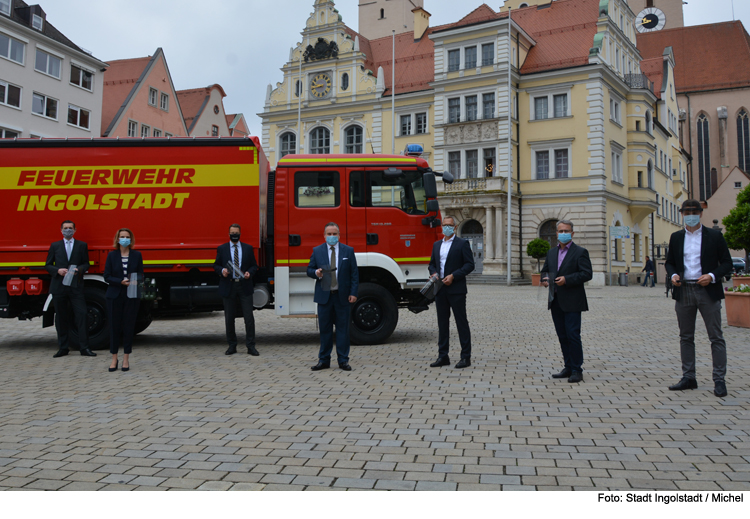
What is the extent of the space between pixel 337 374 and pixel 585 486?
4526 mm

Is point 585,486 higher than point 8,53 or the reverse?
the reverse

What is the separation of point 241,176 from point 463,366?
4.75m

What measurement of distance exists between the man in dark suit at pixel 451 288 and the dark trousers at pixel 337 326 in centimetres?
118

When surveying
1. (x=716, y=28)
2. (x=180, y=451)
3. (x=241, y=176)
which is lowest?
(x=180, y=451)

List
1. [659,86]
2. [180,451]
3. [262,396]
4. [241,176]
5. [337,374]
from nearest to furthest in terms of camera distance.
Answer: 1. [180,451]
2. [262,396]
3. [337,374]
4. [241,176]
5. [659,86]

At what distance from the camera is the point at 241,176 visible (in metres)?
10.5

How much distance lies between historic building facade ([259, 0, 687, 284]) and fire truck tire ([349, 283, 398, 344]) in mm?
30074

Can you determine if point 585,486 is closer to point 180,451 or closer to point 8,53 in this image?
point 180,451

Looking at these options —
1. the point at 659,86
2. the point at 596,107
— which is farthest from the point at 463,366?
the point at 659,86

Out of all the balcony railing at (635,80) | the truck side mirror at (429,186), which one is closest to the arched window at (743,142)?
the balcony railing at (635,80)

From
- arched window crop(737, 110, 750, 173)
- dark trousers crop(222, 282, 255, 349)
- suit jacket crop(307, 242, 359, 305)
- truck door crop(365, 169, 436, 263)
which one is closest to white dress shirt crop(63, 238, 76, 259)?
dark trousers crop(222, 282, 255, 349)

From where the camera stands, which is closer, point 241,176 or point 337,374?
point 337,374

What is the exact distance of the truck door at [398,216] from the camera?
10.8 meters

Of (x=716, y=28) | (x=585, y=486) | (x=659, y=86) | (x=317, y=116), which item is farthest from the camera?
(x=716, y=28)
